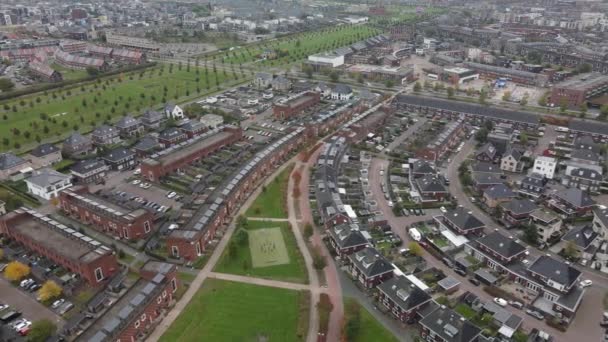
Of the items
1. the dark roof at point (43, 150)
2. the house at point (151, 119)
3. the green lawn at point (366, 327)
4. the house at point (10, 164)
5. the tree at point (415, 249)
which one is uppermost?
the house at point (151, 119)

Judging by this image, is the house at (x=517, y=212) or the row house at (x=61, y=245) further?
the house at (x=517, y=212)

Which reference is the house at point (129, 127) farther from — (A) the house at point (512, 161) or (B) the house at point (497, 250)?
(A) the house at point (512, 161)

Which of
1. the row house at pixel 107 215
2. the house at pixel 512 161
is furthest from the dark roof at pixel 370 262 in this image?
the house at pixel 512 161

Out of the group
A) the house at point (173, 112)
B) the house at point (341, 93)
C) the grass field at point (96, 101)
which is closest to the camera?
the grass field at point (96, 101)

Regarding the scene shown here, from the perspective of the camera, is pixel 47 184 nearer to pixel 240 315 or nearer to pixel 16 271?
pixel 16 271

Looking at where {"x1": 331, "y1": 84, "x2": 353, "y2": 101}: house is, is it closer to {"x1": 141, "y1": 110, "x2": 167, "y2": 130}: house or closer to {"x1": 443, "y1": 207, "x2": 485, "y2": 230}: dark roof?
{"x1": 141, "y1": 110, "x2": 167, "y2": 130}: house

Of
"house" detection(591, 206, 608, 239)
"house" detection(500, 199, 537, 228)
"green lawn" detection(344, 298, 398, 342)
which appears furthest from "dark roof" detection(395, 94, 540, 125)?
"green lawn" detection(344, 298, 398, 342)
